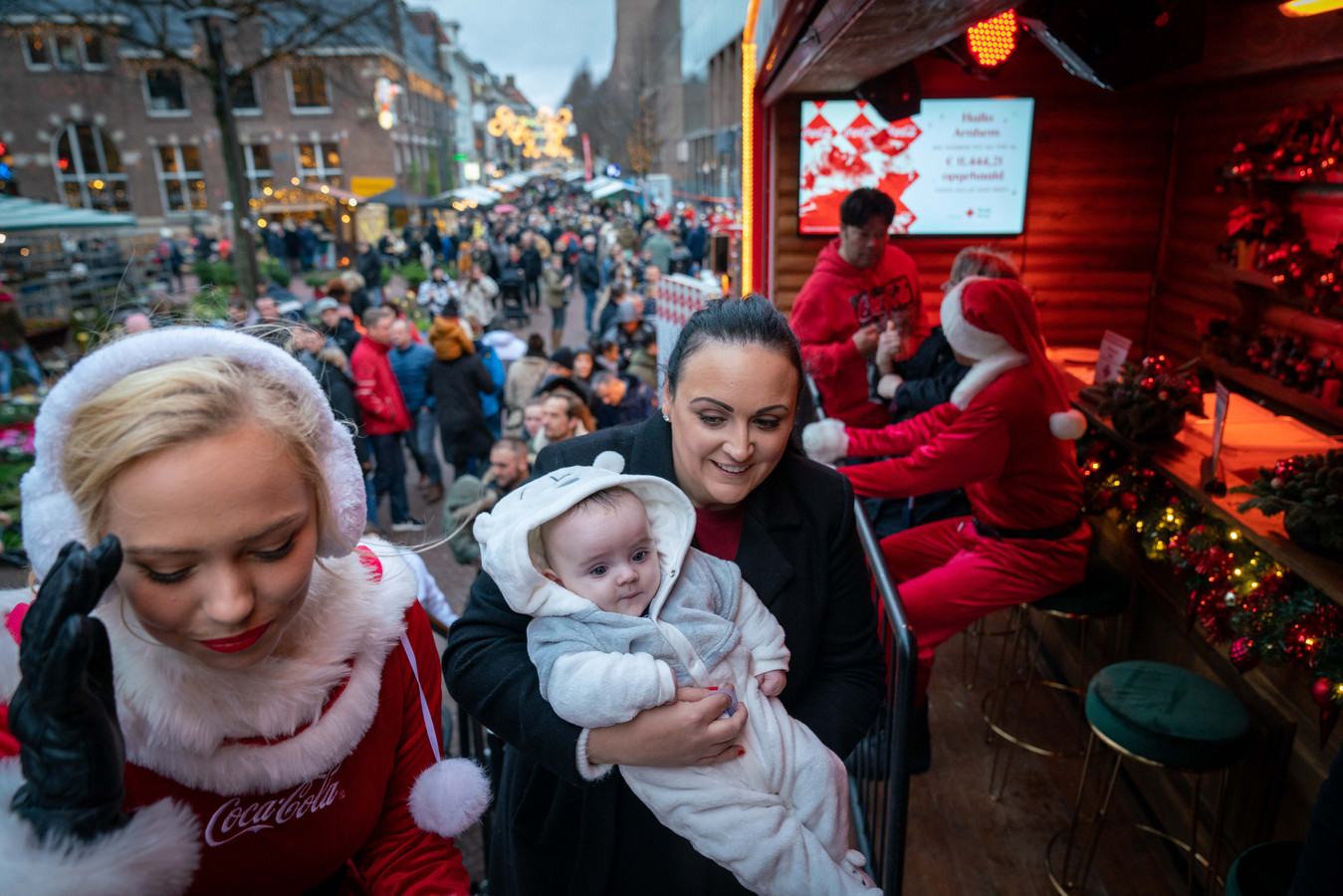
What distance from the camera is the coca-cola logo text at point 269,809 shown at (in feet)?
4.45

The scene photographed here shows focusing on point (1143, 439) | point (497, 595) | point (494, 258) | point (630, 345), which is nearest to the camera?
point (497, 595)

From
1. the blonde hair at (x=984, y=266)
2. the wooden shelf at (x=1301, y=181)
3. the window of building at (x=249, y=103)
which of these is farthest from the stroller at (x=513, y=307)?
the window of building at (x=249, y=103)

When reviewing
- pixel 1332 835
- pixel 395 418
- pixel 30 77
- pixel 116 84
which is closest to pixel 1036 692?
pixel 1332 835

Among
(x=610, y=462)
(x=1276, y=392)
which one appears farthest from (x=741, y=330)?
(x=1276, y=392)

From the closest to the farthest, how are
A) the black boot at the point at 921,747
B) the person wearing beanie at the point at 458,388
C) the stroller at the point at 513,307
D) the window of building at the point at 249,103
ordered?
the black boot at the point at 921,747
the person wearing beanie at the point at 458,388
the stroller at the point at 513,307
the window of building at the point at 249,103

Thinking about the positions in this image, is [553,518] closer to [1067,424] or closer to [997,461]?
[997,461]

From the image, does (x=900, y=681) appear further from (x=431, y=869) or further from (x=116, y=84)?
(x=116, y=84)

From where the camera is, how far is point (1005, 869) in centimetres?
327

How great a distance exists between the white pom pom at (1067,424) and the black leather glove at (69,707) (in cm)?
323

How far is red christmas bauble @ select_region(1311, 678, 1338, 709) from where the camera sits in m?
2.37

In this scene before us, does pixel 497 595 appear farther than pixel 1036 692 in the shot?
No

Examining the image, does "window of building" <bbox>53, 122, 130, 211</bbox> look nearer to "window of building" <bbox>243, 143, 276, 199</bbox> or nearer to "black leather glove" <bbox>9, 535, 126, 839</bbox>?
"window of building" <bbox>243, 143, 276, 199</bbox>

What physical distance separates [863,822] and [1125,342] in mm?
2681

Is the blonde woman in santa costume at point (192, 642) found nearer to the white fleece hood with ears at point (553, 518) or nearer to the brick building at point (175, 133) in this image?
the white fleece hood with ears at point (553, 518)
